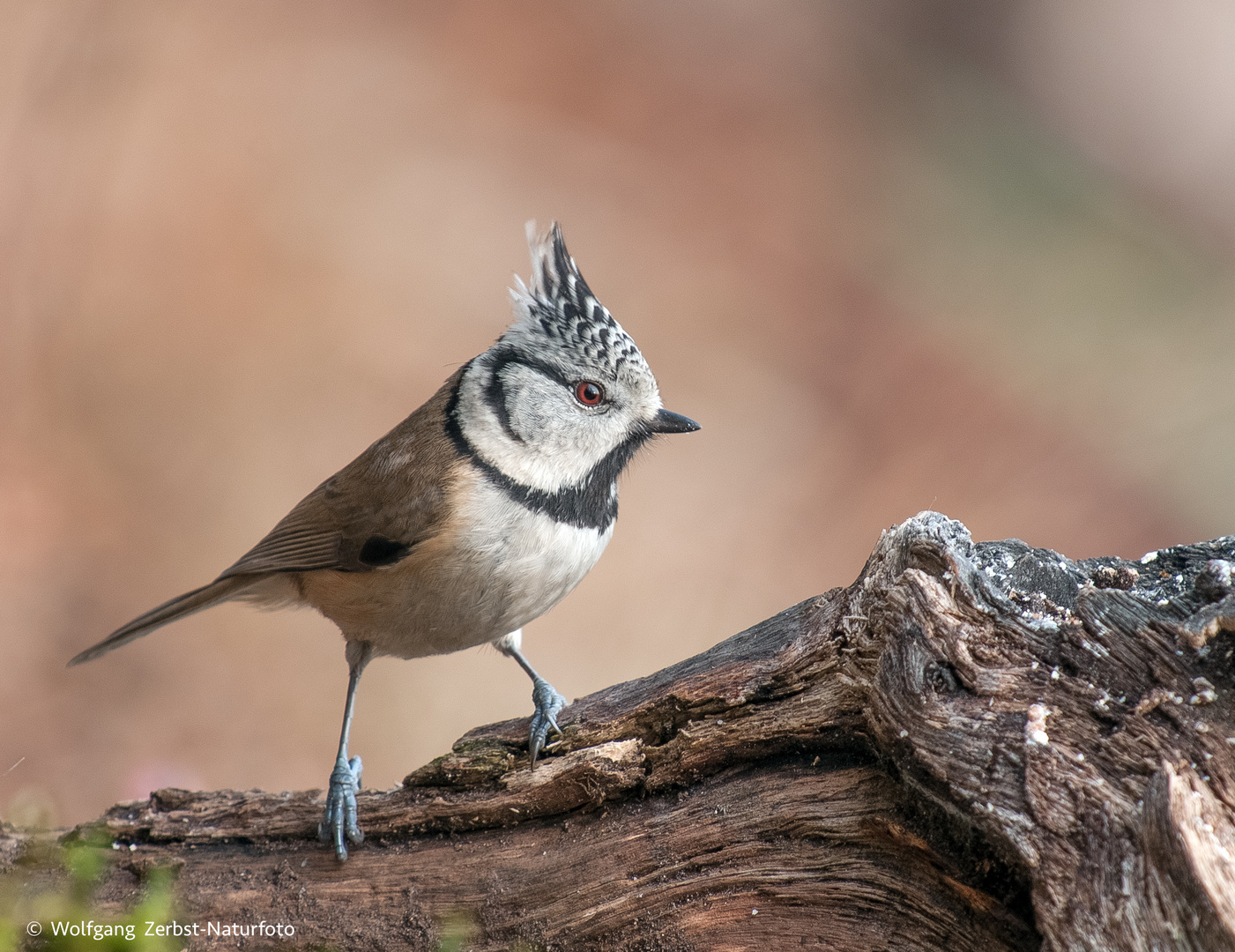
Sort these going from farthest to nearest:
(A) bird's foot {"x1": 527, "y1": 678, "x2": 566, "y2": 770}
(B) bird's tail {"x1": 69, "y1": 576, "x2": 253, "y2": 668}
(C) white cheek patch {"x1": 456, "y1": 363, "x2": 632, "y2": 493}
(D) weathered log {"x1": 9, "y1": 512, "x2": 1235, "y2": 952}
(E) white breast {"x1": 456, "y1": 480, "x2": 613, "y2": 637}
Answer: (B) bird's tail {"x1": 69, "y1": 576, "x2": 253, "y2": 668} → (C) white cheek patch {"x1": 456, "y1": 363, "x2": 632, "y2": 493} → (E) white breast {"x1": 456, "y1": 480, "x2": 613, "y2": 637} → (A) bird's foot {"x1": 527, "y1": 678, "x2": 566, "y2": 770} → (D) weathered log {"x1": 9, "y1": 512, "x2": 1235, "y2": 952}

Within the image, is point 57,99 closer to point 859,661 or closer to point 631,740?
point 631,740

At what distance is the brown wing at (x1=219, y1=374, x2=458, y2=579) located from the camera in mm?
2793

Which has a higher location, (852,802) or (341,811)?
(341,811)

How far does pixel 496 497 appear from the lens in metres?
2.69

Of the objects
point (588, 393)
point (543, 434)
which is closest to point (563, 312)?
point (588, 393)

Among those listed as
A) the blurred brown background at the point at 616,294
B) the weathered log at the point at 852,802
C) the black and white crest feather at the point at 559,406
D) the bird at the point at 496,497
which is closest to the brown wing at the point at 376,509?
the bird at the point at 496,497

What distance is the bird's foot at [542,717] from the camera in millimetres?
2529

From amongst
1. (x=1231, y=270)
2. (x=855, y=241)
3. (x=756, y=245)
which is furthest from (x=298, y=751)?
(x=1231, y=270)

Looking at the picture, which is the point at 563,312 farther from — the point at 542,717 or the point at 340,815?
the point at 340,815

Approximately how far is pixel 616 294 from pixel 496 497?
10.8 ft

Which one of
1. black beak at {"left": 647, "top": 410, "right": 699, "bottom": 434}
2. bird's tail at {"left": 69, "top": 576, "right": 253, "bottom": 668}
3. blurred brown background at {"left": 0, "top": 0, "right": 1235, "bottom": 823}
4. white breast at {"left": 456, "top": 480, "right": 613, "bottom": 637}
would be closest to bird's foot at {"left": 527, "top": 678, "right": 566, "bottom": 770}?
white breast at {"left": 456, "top": 480, "right": 613, "bottom": 637}

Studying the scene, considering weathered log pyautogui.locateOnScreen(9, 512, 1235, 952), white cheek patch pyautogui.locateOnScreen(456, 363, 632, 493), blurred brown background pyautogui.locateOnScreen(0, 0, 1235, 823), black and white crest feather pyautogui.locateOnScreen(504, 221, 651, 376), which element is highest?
blurred brown background pyautogui.locateOnScreen(0, 0, 1235, 823)

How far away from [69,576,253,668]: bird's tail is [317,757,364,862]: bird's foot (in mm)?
961

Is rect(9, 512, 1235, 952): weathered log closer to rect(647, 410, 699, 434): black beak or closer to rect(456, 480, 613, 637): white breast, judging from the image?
rect(456, 480, 613, 637): white breast
